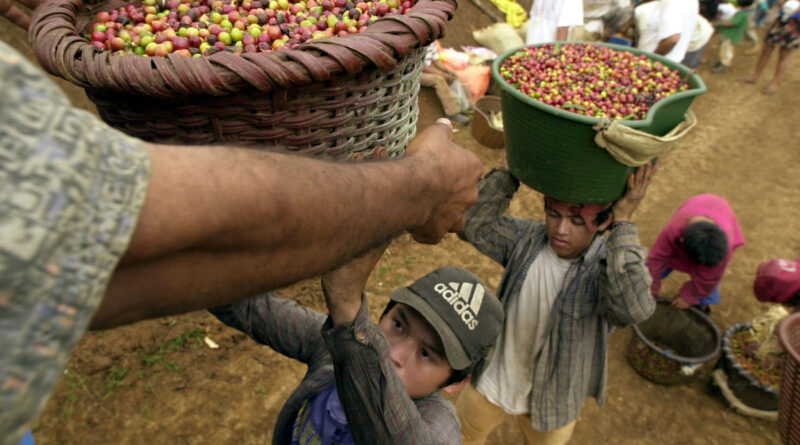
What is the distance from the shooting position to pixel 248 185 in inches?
24.5

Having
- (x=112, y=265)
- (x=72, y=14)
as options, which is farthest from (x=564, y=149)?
(x=112, y=265)

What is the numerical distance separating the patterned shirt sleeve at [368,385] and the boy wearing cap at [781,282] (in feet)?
12.1

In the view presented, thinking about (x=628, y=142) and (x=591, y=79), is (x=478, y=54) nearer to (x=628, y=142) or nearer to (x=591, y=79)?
(x=591, y=79)

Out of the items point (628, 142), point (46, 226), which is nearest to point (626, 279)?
point (628, 142)

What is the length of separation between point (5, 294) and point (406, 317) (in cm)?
153

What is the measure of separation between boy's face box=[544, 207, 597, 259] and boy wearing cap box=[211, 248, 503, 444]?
0.63 metres

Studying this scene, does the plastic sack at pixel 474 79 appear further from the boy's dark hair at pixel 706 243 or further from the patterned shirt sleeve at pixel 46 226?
the patterned shirt sleeve at pixel 46 226

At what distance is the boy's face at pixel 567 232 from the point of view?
2469 mm

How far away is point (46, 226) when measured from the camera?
1.45 feet

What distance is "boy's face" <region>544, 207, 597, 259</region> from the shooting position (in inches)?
97.2

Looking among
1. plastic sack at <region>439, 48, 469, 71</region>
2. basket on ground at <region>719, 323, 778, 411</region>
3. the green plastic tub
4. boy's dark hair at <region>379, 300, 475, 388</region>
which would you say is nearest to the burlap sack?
the green plastic tub

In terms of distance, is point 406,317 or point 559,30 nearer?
point 406,317

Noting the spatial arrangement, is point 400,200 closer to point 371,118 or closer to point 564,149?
point 371,118

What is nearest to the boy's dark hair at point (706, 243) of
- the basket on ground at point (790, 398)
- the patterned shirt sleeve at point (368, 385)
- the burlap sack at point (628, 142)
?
the basket on ground at point (790, 398)
